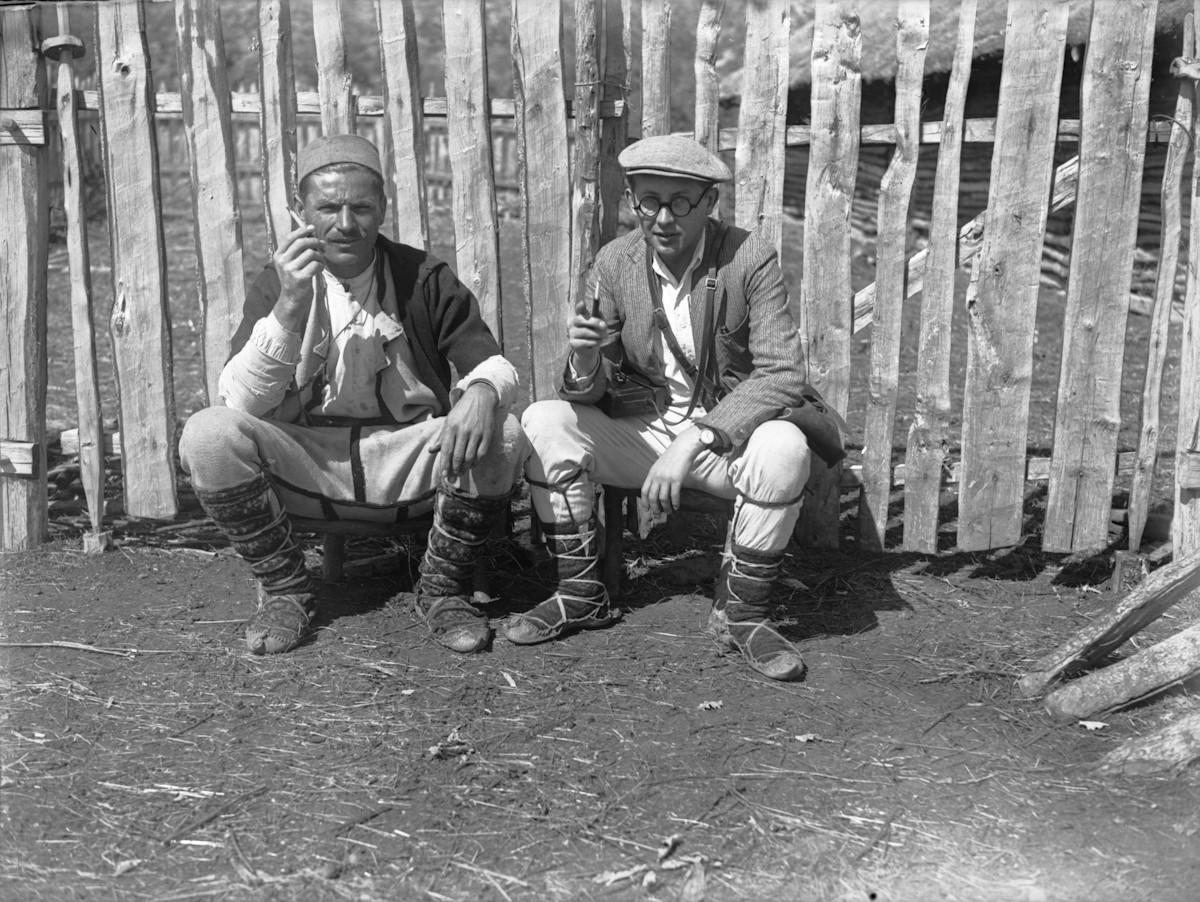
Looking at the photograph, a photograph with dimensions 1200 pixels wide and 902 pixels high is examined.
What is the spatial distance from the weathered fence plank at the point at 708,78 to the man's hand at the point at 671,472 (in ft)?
4.02

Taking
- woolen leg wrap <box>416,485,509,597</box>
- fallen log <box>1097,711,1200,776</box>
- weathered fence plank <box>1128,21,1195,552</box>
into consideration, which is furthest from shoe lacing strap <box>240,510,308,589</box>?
weathered fence plank <box>1128,21,1195,552</box>

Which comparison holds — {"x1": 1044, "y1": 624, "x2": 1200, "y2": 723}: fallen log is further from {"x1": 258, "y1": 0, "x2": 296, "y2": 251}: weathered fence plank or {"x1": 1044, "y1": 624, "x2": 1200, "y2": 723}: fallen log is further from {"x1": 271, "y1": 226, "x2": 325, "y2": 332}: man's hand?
{"x1": 258, "y1": 0, "x2": 296, "y2": 251}: weathered fence plank

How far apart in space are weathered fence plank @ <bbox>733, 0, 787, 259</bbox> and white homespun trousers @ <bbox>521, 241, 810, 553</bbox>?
1.88ft

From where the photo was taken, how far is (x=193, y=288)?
410 inches

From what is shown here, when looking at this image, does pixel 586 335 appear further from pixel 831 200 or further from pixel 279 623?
pixel 279 623

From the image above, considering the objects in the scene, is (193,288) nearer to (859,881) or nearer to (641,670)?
(641,670)

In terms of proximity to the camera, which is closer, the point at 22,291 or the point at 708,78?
the point at 708,78

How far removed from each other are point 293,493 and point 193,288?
677cm

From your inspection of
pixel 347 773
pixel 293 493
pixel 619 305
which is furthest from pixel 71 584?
pixel 619 305

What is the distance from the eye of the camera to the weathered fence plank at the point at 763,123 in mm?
4430

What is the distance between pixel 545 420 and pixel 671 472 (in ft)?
1.57

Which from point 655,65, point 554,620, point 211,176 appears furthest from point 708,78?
point 554,620

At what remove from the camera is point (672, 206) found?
12.9ft

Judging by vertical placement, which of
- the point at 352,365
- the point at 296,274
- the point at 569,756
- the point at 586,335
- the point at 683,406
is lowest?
the point at 569,756
